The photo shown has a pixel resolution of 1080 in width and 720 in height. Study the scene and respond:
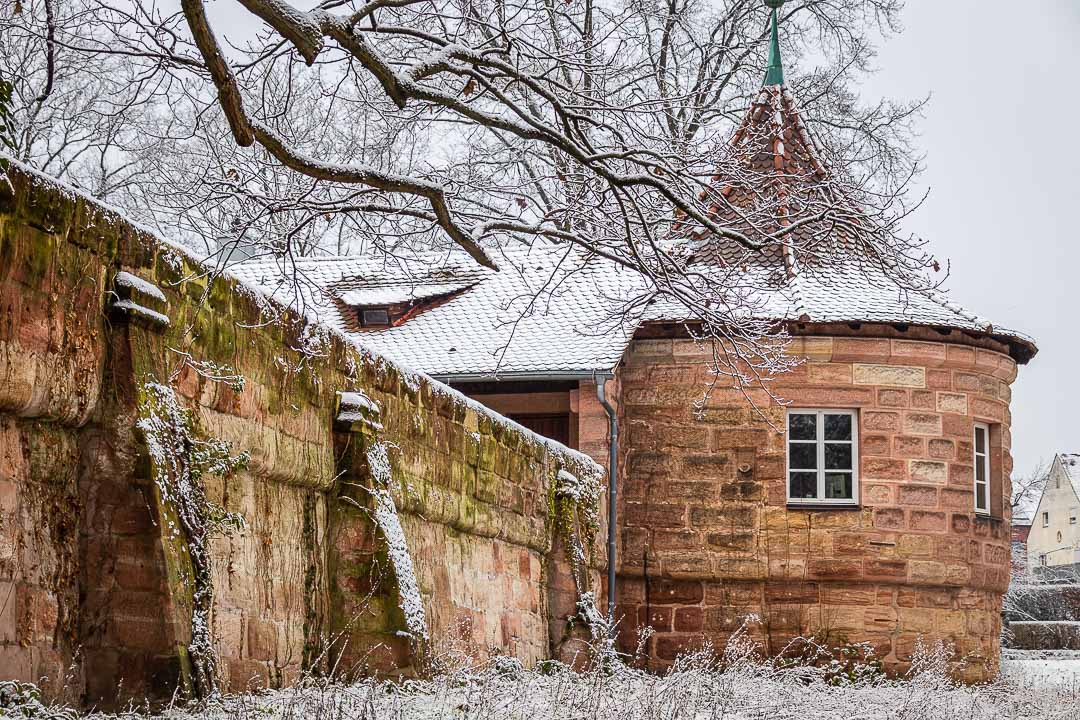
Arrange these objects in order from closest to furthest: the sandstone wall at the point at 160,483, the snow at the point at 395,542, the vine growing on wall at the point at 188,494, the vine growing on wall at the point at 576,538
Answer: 1. the sandstone wall at the point at 160,483
2. the vine growing on wall at the point at 188,494
3. the snow at the point at 395,542
4. the vine growing on wall at the point at 576,538

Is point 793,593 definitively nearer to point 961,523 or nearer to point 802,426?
point 802,426

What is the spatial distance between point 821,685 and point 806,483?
353cm

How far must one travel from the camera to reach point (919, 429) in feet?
57.9

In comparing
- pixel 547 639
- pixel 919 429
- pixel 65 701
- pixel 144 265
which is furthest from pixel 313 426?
pixel 919 429

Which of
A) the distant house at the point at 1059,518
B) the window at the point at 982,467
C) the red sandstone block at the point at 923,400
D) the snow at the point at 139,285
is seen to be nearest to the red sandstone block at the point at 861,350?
the red sandstone block at the point at 923,400

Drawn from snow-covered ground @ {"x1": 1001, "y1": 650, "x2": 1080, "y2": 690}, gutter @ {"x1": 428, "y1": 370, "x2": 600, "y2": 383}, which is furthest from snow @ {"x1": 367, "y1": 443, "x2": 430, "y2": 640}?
snow-covered ground @ {"x1": 1001, "y1": 650, "x2": 1080, "y2": 690}

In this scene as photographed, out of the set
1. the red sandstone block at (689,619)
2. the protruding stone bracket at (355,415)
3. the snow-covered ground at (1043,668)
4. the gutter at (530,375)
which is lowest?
the snow-covered ground at (1043,668)

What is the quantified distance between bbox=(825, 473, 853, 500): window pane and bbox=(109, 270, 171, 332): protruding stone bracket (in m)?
12.3

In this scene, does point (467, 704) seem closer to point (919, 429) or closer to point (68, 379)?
point (68, 379)

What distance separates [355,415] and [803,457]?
9825 mm

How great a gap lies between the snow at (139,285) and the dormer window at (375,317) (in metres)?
12.6

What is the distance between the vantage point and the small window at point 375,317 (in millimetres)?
19328

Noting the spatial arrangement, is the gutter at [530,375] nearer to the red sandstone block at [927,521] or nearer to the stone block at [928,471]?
the stone block at [928,471]

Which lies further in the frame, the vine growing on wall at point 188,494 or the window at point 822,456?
the window at point 822,456
